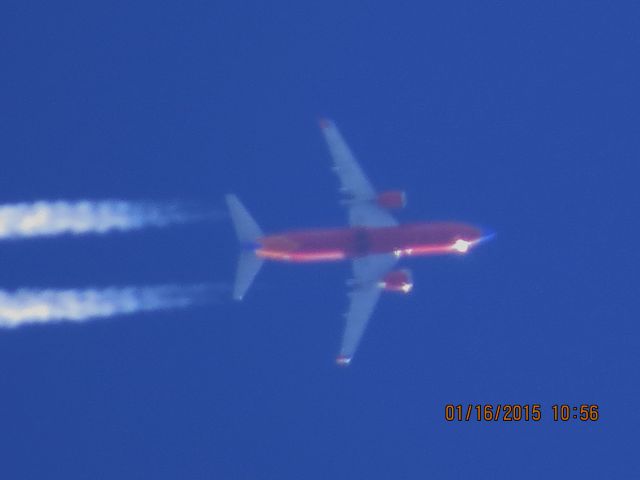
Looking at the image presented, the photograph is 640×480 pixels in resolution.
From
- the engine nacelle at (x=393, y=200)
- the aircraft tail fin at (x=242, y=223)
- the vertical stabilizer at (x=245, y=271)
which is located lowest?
the vertical stabilizer at (x=245, y=271)

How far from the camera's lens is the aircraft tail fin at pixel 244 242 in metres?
59.4

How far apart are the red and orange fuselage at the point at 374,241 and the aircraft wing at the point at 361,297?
651 millimetres

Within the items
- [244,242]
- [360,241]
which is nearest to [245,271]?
[244,242]

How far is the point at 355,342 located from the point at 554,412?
43.2 feet

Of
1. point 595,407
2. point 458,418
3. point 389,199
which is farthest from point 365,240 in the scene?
point 595,407

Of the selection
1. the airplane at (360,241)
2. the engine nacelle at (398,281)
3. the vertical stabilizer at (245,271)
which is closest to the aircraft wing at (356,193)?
the airplane at (360,241)

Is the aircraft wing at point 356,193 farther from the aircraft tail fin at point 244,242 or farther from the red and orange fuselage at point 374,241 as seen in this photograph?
the aircraft tail fin at point 244,242

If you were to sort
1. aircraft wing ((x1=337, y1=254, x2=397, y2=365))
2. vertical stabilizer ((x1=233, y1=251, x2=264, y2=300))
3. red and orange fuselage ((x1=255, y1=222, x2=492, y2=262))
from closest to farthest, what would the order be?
vertical stabilizer ((x1=233, y1=251, x2=264, y2=300))
red and orange fuselage ((x1=255, y1=222, x2=492, y2=262))
aircraft wing ((x1=337, y1=254, x2=397, y2=365))

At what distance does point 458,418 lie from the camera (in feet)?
216

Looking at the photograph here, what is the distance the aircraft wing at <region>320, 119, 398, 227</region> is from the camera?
62406 mm

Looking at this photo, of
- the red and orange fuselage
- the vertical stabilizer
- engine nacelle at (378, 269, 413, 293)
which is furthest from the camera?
engine nacelle at (378, 269, 413, 293)

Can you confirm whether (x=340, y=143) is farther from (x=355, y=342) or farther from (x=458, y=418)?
(x=458, y=418)

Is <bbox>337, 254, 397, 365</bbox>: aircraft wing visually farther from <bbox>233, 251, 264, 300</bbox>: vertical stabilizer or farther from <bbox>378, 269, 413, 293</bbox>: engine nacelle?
<bbox>233, 251, 264, 300</bbox>: vertical stabilizer

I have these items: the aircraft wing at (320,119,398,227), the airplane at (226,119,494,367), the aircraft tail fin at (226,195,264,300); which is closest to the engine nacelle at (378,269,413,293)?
the airplane at (226,119,494,367)
